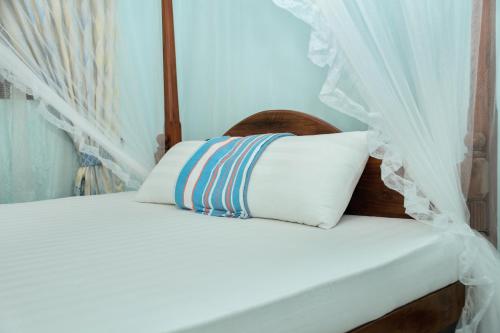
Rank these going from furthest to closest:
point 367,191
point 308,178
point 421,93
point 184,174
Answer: point 184,174 → point 367,191 → point 308,178 → point 421,93

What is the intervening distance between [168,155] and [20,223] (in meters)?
0.68

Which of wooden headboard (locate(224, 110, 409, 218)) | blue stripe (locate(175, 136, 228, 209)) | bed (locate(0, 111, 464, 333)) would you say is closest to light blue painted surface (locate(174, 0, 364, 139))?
wooden headboard (locate(224, 110, 409, 218))

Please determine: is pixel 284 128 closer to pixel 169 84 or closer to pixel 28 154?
pixel 169 84

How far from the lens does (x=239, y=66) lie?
2.33m

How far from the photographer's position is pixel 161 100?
7.92ft

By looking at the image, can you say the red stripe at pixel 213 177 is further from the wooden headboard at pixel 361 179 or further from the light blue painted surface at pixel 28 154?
the light blue painted surface at pixel 28 154

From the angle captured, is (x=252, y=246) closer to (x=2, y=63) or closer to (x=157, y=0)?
(x=2, y=63)

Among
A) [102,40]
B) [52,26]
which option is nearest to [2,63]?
[52,26]

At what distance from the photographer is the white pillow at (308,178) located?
1.52 meters

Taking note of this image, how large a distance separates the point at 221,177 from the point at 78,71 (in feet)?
2.36

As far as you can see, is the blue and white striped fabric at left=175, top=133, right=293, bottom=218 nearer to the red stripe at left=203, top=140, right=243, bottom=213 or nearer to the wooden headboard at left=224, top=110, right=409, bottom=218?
the red stripe at left=203, top=140, right=243, bottom=213

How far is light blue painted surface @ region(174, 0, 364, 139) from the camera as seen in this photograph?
85.7 inches

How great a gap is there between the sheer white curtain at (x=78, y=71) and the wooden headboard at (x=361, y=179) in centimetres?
57

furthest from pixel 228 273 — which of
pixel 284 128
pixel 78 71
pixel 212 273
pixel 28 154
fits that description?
pixel 28 154
